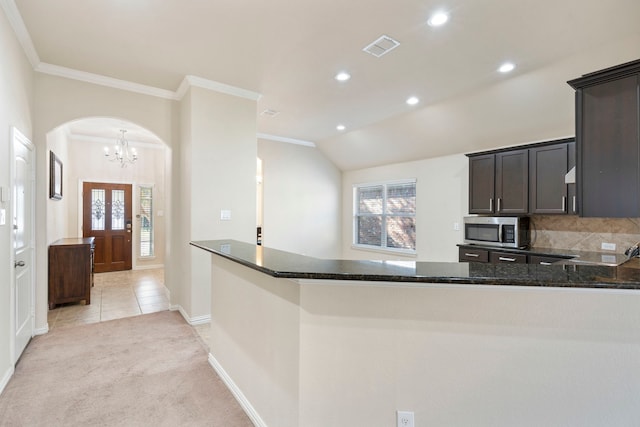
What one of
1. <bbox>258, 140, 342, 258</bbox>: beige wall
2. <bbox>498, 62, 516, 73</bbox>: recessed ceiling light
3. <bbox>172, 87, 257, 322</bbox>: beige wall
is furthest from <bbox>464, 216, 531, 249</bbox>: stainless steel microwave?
<bbox>258, 140, 342, 258</bbox>: beige wall

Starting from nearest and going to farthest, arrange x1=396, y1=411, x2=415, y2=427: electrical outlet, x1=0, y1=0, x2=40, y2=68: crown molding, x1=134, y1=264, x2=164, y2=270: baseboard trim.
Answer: x1=396, y1=411, x2=415, y2=427: electrical outlet
x1=0, y1=0, x2=40, y2=68: crown molding
x1=134, y1=264, x2=164, y2=270: baseboard trim

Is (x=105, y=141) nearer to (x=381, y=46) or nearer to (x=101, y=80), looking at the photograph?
(x=101, y=80)

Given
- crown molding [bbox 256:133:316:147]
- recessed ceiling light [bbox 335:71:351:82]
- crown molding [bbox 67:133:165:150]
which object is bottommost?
crown molding [bbox 67:133:165:150]

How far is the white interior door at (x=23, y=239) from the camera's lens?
107 inches

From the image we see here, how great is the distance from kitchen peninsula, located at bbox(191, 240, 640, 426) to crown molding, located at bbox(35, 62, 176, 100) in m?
3.62

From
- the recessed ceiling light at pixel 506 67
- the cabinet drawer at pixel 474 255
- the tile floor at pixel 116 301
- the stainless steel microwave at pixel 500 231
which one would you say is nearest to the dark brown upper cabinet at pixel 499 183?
the stainless steel microwave at pixel 500 231

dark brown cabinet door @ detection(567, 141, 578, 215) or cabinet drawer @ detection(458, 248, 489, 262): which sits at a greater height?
dark brown cabinet door @ detection(567, 141, 578, 215)

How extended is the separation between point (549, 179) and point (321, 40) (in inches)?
130

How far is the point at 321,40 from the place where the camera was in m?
2.94

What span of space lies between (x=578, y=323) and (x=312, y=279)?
1.14m

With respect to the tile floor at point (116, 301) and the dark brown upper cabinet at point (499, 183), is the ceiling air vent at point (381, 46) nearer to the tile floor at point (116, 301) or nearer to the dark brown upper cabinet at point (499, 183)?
the dark brown upper cabinet at point (499, 183)

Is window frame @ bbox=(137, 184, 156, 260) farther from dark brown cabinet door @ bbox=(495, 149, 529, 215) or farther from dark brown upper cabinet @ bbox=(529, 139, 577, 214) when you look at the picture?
dark brown upper cabinet @ bbox=(529, 139, 577, 214)

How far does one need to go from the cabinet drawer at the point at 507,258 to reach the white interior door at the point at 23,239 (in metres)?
5.23

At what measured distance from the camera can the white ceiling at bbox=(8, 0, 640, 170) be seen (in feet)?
8.09
